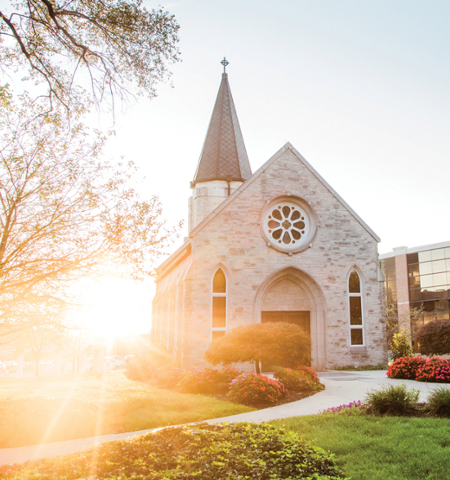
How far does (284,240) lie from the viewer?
21719 mm

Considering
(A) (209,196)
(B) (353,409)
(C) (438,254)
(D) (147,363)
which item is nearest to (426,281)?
(C) (438,254)

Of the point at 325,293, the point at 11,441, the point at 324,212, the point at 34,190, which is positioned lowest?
the point at 11,441

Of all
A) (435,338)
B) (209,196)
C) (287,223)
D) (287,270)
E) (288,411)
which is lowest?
(288,411)

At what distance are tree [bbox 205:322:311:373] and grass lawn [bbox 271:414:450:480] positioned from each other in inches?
169

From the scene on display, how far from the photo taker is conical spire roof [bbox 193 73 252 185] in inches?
1222

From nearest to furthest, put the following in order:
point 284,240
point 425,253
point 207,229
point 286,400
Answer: point 286,400 < point 207,229 < point 284,240 < point 425,253

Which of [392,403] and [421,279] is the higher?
[421,279]

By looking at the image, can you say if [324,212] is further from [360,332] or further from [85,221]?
[85,221]

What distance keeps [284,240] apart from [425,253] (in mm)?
37446

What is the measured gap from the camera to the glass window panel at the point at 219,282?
2012 cm

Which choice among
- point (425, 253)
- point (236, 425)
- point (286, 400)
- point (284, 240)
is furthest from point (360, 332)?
point (425, 253)

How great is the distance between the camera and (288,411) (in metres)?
10.2

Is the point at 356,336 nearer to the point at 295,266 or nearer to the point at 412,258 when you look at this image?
the point at 295,266

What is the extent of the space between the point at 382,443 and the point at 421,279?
50617mm
